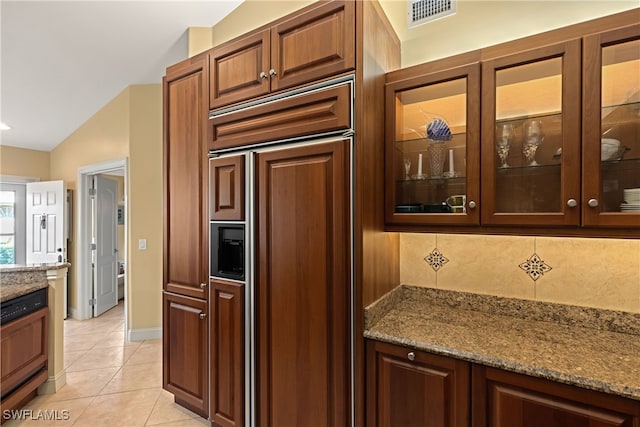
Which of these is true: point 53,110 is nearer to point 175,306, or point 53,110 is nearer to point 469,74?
point 175,306

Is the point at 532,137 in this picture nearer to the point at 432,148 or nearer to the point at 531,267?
the point at 432,148

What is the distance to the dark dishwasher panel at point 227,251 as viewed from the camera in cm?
179

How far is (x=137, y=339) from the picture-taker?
11.5 feet

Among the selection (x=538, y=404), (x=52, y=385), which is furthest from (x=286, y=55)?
(x=52, y=385)

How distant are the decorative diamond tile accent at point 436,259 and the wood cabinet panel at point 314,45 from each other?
1.17 metres

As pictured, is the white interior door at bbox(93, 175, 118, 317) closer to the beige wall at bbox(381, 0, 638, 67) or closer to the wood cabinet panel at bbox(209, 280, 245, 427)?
the wood cabinet panel at bbox(209, 280, 245, 427)

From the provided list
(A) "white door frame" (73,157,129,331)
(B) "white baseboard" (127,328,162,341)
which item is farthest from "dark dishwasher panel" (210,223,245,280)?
(A) "white door frame" (73,157,129,331)

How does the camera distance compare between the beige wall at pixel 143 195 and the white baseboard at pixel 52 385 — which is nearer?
the white baseboard at pixel 52 385

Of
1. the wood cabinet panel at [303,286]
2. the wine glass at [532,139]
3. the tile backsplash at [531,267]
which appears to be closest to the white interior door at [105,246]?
the wood cabinet panel at [303,286]

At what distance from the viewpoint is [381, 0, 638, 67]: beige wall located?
1.51m

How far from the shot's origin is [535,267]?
5.29 ft

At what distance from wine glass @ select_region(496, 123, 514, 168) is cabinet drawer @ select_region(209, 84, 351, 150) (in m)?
0.71

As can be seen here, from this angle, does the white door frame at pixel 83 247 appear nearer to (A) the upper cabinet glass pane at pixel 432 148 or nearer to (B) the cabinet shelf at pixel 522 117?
(A) the upper cabinet glass pane at pixel 432 148

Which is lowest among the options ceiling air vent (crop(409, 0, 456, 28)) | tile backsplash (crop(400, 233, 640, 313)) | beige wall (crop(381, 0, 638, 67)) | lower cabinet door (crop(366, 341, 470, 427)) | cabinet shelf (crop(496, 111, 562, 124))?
lower cabinet door (crop(366, 341, 470, 427))
